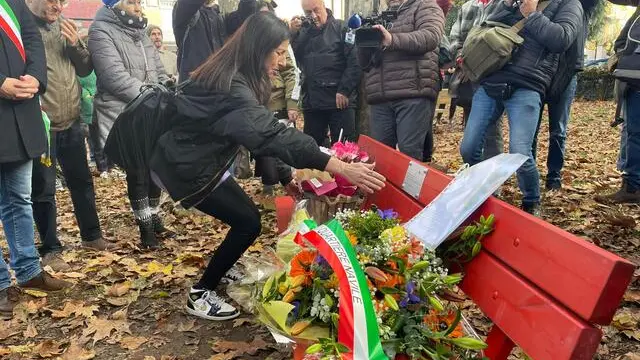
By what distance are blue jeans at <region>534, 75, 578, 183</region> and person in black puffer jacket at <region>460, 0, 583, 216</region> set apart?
2.92ft

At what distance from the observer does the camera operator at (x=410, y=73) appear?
4164 mm

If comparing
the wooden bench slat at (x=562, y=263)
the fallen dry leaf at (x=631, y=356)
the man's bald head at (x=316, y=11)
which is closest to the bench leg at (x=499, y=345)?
the wooden bench slat at (x=562, y=263)

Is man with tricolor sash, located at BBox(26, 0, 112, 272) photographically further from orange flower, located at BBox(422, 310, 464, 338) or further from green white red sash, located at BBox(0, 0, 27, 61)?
orange flower, located at BBox(422, 310, 464, 338)

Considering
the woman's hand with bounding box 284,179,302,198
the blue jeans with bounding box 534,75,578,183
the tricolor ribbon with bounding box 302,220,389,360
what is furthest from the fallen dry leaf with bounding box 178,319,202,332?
the blue jeans with bounding box 534,75,578,183

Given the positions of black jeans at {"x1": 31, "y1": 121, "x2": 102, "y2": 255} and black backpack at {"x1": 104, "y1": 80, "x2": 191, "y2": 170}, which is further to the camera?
black jeans at {"x1": 31, "y1": 121, "x2": 102, "y2": 255}

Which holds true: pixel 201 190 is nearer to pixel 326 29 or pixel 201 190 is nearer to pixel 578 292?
pixel 578 292

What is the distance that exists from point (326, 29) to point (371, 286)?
4092mm

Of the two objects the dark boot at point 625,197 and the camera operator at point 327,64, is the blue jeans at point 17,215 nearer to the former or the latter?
the camera operator at point 327,64

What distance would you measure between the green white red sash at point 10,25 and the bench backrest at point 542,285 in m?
3.07

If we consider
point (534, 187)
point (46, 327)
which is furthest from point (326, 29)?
point (46, 327)

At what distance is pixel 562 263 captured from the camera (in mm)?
1449

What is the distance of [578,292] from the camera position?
53.8 inches

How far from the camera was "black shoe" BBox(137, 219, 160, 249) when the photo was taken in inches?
175

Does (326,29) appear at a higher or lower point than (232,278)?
higher
